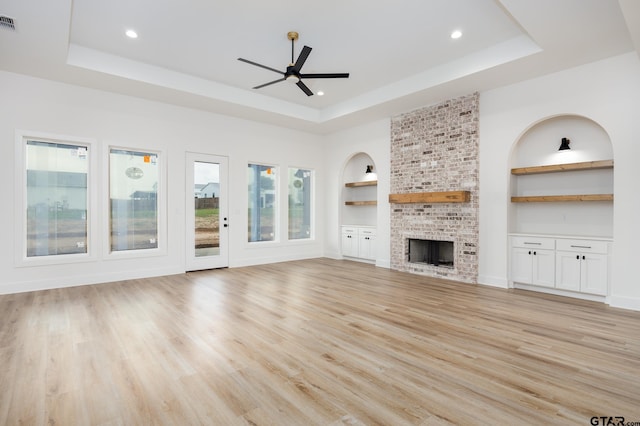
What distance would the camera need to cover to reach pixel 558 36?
3.99 m

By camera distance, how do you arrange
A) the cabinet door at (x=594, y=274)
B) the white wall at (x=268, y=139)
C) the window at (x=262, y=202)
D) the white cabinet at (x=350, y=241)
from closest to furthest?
the white wall at (x=268, y=139)
the cabinet door at (x=594, y=274)
the window at (x=262, y=202)
the white cabinet at (x=350, y=241)

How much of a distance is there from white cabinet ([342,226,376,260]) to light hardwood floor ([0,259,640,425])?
2.91 meters

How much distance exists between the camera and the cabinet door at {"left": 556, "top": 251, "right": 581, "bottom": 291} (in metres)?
4.72

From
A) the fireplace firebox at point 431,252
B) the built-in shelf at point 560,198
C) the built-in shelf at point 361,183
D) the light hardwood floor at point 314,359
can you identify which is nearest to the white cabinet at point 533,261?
the light hardwood floor at point 314,359

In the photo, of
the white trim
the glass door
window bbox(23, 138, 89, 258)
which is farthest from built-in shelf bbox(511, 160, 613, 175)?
window bbox(23, 138, 89, 258)

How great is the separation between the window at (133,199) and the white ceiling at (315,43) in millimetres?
1241

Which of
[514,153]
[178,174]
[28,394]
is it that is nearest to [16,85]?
A: [178,174]

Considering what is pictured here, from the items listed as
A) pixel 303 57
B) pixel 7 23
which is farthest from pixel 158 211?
pixel 303 57

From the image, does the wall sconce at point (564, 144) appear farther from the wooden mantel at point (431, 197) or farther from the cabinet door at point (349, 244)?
the cabinet door at point (349, 244)

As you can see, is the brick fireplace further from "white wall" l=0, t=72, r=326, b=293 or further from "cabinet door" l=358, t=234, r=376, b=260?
"white wall" l=0, t=72, r=326, b=293

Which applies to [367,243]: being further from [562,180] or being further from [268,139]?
[562,180]

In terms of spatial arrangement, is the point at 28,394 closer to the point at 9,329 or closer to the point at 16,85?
the point at 9,329

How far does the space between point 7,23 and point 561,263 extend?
25.5 ft

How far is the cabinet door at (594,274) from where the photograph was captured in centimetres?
450
